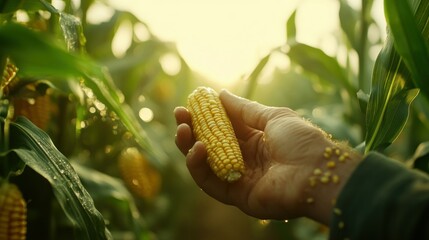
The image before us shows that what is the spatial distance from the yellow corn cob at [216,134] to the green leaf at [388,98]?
446 millimetres

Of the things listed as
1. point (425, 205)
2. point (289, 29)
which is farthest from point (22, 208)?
point (289, 29)

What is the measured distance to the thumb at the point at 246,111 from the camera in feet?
5.94

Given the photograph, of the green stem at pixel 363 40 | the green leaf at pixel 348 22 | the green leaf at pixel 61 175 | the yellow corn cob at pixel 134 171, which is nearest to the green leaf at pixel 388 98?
the green leaf at pixel 61 175

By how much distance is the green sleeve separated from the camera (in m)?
1.26

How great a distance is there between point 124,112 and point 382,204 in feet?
2.73

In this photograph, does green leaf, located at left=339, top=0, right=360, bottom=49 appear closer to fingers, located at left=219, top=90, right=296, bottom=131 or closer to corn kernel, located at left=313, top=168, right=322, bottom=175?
fingers, located at left=219, top=90, right=296, bottom=131

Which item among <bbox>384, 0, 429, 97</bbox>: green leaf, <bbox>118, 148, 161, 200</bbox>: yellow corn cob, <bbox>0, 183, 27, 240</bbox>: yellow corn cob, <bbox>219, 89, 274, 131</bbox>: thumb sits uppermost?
<bbox>384, 0, 429, 97</bbox>: green leaf

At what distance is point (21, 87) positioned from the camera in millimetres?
2006

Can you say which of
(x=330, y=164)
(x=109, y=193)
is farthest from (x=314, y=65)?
(x=330, y=164)

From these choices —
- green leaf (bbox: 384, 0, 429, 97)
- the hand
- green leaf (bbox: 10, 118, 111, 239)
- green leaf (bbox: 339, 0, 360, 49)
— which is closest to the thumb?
the hand

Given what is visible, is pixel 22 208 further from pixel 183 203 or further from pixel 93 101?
pixel 183 203

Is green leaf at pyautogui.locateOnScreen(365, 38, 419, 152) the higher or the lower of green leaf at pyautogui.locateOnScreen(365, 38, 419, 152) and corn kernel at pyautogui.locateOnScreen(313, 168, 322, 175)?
the higher

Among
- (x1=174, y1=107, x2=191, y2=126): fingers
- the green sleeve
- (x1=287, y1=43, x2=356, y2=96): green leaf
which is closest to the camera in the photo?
the green sleeve

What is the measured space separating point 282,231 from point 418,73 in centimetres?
240
